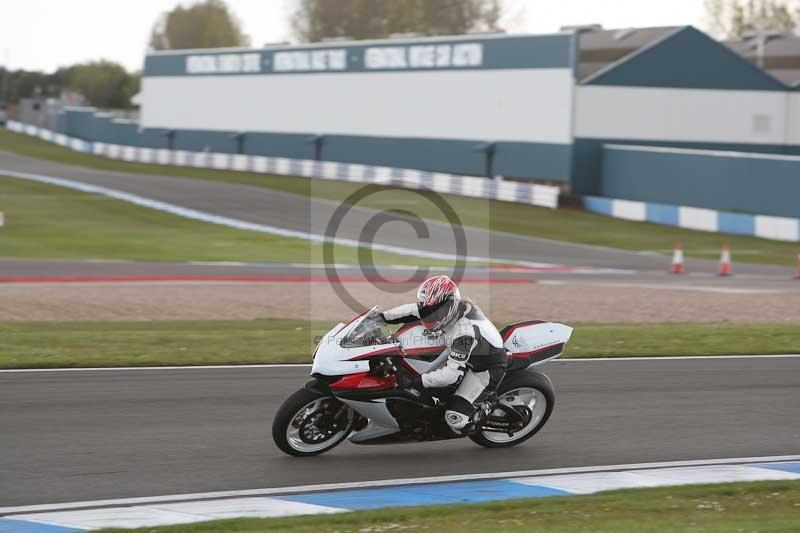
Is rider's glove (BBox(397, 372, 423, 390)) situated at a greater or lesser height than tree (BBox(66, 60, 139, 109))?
lesser

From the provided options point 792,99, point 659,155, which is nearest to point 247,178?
point 659,155

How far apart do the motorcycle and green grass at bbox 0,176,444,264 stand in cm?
1941

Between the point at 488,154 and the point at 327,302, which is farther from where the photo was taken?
the point at 488,154

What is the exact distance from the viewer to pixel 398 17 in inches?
4823

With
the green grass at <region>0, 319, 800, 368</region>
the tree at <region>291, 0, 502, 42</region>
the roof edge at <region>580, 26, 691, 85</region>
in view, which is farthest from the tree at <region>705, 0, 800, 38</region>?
the green grass at <region>0, 319, 800, 368</region>

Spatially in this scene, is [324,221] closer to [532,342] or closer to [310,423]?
[532,342]

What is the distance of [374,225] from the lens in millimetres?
37656

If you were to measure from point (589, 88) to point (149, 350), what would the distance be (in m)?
33.3

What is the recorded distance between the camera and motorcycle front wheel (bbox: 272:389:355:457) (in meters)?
9.17

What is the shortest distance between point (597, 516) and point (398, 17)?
118 metres

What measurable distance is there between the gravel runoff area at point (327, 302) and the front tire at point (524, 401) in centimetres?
818

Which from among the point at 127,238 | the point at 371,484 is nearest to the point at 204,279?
the point at 127,238

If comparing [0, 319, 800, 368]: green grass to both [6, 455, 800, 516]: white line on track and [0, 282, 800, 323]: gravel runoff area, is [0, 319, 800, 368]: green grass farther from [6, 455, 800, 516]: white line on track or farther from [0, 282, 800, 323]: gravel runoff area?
[6, 455, 800, 516]: white line on track

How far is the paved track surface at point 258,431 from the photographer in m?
8.71
